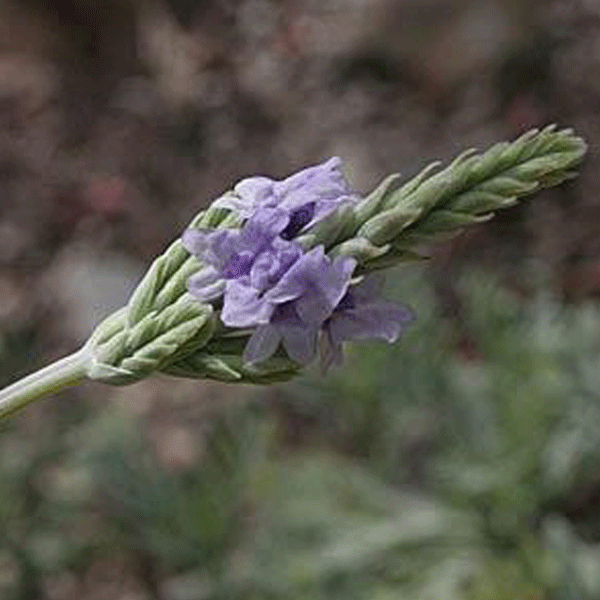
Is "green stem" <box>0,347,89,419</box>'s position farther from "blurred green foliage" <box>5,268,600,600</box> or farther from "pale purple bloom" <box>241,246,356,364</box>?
"blurred green foliage" <box>5,268,600,600</box>

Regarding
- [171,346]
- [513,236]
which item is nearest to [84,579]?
[513,236]

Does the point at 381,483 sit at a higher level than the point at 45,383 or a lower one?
higher

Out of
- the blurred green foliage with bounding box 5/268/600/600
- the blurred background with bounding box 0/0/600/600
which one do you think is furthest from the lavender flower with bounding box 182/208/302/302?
the blurred green foliage with bounding box 5/268/600/600

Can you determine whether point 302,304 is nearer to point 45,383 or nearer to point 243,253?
point 243,253

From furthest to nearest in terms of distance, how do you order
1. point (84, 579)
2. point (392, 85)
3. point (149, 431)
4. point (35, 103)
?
point (35, 103), point (392, 85), point (149, 431), point (84, 579)

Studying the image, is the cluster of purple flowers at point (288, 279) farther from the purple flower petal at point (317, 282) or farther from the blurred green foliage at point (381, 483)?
the blurred green foliage at point (381, 483)

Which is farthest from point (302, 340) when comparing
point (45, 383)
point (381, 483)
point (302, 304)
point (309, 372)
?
point (381, 483)

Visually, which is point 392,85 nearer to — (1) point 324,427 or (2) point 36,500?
(1) point 324,427
